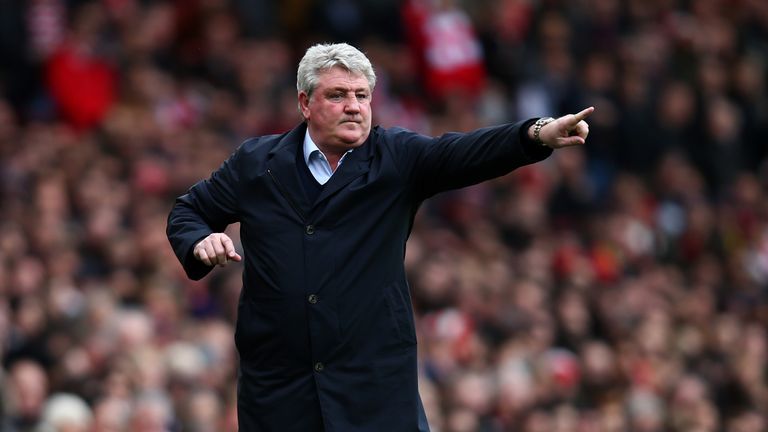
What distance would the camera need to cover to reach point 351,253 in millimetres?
6273

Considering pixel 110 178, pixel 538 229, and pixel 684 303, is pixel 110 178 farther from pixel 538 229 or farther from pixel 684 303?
pixel 684 303

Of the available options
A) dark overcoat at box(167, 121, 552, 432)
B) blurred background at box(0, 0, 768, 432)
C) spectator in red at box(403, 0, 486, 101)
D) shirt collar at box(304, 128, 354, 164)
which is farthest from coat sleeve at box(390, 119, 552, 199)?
spectator in red at box(403, 0, 486, 101)

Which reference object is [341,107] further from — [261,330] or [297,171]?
[261,330]

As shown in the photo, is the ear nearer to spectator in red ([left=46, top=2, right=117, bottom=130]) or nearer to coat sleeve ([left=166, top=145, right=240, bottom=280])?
coat sleeve ([left=166, top=145, right=240, bottom=280])

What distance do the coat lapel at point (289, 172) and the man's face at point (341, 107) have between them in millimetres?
146

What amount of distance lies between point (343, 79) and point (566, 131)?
0.92 m

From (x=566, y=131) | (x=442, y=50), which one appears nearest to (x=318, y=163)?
(x=566, y=131)

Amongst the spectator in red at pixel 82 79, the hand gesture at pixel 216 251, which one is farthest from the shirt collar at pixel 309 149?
the spectator in red at pixel 82 79

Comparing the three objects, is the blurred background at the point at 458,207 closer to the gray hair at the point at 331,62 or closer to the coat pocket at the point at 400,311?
the coat pocket at the point at 400,311

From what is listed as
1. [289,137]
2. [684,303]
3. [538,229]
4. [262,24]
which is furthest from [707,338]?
[289,137]

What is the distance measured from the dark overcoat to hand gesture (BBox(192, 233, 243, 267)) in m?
0.13

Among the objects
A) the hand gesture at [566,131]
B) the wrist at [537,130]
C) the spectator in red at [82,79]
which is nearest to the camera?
the hand gesture at [566,131]

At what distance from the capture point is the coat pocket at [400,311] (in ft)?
20.7

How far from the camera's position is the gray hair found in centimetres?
629
